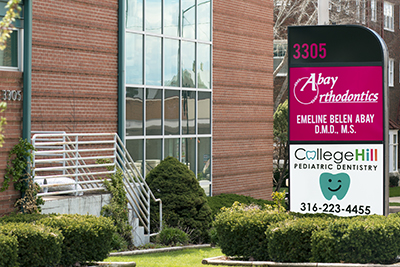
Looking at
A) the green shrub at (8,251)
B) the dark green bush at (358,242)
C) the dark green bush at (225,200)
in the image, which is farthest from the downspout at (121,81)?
the dark green bush at (358,242)

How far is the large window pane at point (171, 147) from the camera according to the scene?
1673 centimetres

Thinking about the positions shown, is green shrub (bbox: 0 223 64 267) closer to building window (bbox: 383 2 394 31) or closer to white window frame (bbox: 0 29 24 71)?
white window frame (bbox: 0 29 24 71)

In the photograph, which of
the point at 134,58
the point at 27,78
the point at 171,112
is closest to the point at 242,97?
the point at 171,112

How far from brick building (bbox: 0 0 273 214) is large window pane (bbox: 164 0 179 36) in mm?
37

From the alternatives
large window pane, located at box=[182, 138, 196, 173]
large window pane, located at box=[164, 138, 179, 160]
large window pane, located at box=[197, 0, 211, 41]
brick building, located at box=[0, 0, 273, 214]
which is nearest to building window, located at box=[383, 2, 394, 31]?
brick building, located at box=[0, 0, 273, 214]

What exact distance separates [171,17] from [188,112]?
2.92 m

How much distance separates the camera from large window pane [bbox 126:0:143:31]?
1573cm

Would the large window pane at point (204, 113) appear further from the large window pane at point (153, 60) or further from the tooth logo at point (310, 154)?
the tooth logo at point (310, 154)

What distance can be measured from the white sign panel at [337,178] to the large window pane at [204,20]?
892cm

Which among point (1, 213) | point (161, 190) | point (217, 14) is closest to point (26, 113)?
point (1, 213)

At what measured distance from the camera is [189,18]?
17656 millimetres

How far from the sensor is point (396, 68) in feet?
126

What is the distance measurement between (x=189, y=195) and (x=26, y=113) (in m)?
5.24

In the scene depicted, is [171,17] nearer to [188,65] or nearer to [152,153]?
[188,65]
